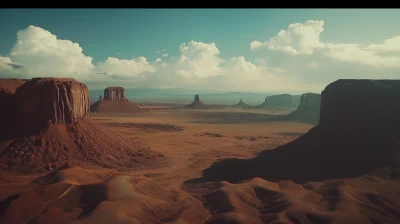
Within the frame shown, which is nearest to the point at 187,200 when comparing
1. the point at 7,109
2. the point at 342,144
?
the point at 342,144

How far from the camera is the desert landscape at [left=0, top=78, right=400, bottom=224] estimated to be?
24.0m

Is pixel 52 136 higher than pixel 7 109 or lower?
lower

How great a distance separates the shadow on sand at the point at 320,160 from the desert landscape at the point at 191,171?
132mm

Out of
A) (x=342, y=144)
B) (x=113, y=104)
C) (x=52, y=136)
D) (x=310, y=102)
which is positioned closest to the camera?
(x=342, y=144)

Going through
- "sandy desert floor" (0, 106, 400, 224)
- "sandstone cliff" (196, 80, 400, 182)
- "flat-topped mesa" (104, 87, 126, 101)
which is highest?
"flat-topped mesa" (104, 87, 126, 101)

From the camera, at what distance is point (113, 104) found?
142500 mm

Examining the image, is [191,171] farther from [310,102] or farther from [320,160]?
[310,102]

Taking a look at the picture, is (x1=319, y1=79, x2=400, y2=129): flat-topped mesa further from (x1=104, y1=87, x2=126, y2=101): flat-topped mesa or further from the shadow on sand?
(x1=104, y1=87, x2=126, y2=101): flat-topped mesa

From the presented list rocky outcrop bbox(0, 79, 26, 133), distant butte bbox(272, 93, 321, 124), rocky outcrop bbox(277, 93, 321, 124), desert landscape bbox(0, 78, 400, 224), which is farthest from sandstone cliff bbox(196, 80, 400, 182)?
rocky outcrop bbox(277, 93, 321, 124)

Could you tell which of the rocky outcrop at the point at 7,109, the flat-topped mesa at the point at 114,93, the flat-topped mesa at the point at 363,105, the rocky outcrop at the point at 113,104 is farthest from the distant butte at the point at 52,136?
the flat-topped mesa at the point at 114,93

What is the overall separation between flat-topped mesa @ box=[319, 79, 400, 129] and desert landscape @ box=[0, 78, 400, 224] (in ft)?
0.41

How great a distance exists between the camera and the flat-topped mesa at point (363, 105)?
3753 centimetres

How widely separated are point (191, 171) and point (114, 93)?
11626cm

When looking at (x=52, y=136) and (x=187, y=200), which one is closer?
(x=187, y=200)
